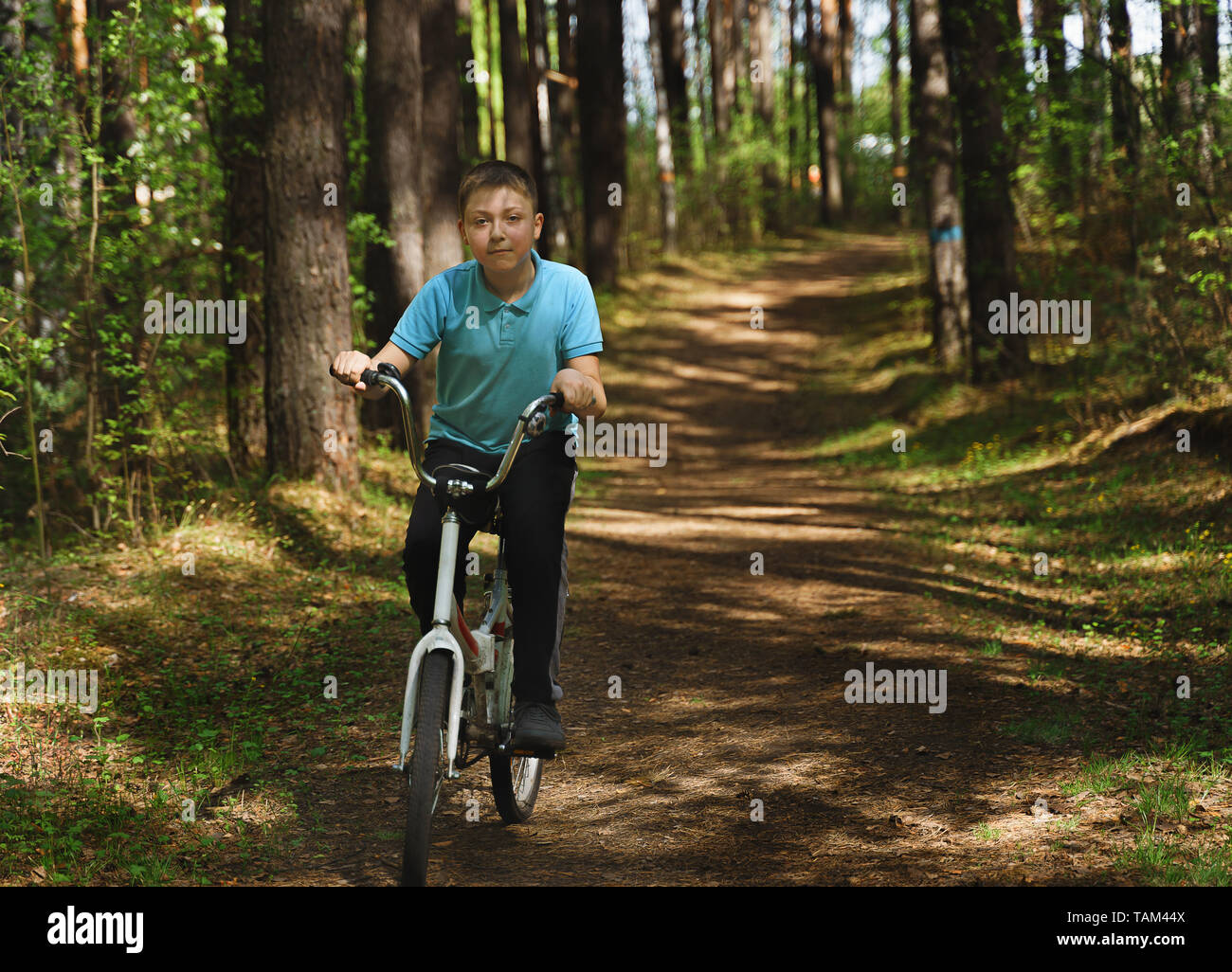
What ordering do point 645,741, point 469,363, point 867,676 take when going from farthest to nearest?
point 867,676, point 645,741, point 469,363

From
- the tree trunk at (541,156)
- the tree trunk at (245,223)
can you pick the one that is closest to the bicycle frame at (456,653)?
the tree trunk at (245,223)

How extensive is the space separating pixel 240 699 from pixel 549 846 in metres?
2.29

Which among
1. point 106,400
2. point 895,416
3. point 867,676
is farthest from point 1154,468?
point 106,400

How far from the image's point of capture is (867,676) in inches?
232

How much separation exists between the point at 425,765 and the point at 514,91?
17843 millimetres

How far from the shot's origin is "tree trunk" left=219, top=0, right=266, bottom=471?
8.77 meters

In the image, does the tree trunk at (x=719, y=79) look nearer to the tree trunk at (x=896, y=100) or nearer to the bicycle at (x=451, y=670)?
the tree trunk at (x=896, y=100)

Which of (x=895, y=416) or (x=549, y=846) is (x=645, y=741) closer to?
(x=549, y=846)

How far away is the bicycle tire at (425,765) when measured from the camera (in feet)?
10.4

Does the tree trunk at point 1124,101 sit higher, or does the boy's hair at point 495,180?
the tree trunk at point 1124,101

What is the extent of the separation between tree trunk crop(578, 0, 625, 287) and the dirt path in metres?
12.2

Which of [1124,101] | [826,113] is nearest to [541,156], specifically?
[1124,101]

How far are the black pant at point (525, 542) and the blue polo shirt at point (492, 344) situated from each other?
10 centimetres

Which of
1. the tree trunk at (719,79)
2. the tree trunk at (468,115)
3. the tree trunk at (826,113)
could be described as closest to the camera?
the tree trunk at (468,115)
